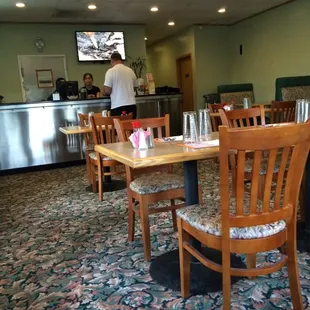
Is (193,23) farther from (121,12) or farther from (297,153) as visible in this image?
(297,153)

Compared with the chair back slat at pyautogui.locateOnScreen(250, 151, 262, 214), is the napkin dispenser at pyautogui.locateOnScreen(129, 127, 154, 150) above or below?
above

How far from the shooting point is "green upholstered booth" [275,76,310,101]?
593 cm

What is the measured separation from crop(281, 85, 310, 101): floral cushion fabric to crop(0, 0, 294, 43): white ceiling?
5.81ft

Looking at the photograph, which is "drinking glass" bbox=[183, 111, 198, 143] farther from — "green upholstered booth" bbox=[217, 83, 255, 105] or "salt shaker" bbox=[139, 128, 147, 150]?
"green upholstered booth" bbox=[217, 83, 255, 105]

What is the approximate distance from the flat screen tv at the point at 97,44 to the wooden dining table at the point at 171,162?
18.9 feet

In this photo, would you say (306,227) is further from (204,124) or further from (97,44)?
(97,44)

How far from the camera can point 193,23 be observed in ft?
25.8

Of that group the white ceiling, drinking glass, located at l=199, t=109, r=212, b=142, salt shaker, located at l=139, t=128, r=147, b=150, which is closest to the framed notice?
the white ceiling

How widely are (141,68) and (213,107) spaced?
153 inches

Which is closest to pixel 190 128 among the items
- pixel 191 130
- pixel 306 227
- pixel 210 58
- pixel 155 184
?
pixel 191 130

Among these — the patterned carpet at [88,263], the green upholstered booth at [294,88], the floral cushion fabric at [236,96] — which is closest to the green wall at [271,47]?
the floral cushion fabric at [236,96]

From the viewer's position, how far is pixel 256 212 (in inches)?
52.7

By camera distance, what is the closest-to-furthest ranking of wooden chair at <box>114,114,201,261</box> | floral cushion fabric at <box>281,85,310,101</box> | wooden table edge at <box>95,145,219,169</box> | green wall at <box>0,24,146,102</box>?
wooden table edge at <box>95,145,219,169</box>
wooden chair at <box>114,114,201,261</box>
floral cushion fabric at <box>281,85,310,101</box>
green wall at <box>0,24,146,102</box>

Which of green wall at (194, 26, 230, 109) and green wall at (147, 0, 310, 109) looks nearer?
green wall at (147, 0, 310, 109)
